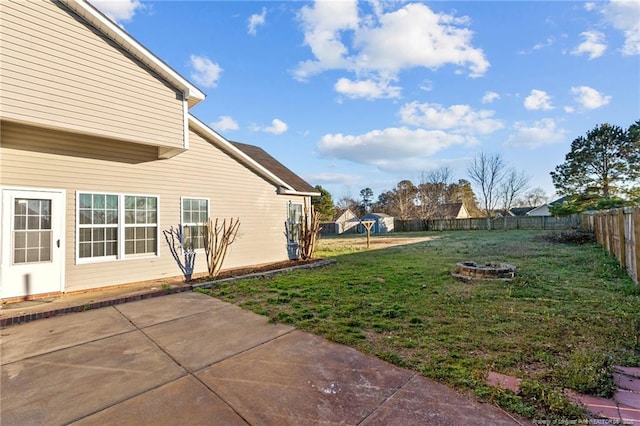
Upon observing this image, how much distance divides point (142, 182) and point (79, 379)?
5111mm

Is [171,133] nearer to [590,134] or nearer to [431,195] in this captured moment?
[590,134]

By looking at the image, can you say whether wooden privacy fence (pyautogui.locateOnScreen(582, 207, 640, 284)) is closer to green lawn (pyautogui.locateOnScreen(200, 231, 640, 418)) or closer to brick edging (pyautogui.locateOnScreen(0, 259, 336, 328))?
green lawn (pyautogui.locateOnScreen(200, 231, 640, 418))

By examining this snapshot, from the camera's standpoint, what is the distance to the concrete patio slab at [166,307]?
4.51 m

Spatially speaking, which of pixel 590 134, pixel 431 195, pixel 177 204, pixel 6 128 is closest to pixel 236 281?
pixel 177 204

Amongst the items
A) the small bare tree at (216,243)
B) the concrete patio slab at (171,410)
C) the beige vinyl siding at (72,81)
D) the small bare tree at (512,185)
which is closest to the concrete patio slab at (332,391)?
the concrete patio slab at (171,410)

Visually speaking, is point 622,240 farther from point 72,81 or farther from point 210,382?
point 72,81

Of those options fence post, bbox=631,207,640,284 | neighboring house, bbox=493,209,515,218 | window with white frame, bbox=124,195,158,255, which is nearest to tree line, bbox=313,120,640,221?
neighboring house, bbox=493,209,515,218

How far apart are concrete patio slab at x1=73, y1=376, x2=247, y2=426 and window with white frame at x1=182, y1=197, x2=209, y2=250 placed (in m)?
5.62

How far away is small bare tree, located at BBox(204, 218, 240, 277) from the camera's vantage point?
7575 mm

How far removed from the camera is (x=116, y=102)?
5.70 meters

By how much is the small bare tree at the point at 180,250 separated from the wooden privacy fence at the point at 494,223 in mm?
27640

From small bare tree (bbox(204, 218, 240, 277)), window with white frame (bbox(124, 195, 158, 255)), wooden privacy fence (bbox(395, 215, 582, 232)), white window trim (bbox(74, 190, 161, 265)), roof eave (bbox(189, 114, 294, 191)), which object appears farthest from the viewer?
wooden privacy fence (bbox(395, 215, 582, 232))

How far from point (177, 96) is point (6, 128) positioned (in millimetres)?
3038

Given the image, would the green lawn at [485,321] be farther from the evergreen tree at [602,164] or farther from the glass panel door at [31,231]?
the evergreen tree at [602,164]
